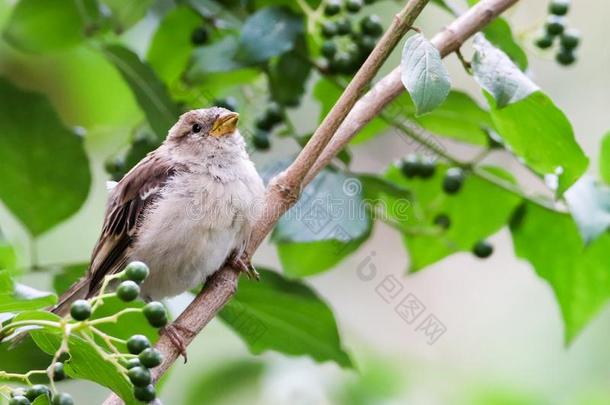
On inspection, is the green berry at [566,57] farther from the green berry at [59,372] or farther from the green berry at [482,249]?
the green berry at [59,372]

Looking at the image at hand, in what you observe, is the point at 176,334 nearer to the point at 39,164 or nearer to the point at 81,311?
the point at 81,311

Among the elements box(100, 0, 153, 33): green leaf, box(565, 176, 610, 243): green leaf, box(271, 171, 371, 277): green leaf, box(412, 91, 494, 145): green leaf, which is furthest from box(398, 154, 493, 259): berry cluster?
box(100, 0, 153, 33): green leaf

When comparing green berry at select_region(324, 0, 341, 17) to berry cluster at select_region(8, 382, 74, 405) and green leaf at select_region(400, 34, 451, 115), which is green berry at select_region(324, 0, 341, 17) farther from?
berry cluster at select_region(8, 382, 74, 405)

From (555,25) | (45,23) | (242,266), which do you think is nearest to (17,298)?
(242,266)

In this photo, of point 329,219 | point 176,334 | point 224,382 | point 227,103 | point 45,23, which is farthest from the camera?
point 224,382

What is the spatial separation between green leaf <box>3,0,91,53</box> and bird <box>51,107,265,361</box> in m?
0.46

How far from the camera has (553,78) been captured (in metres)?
6.51

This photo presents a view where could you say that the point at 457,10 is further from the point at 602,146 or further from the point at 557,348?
the point at 557,348

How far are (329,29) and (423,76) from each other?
1084 millimetres

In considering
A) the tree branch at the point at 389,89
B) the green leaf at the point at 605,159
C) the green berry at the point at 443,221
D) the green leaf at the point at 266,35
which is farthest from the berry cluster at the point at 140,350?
the green leaf at the point at 605,159

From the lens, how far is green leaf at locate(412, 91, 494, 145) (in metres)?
3.26

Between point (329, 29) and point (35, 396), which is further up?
point (329, 29)

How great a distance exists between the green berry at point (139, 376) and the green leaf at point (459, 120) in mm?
1499

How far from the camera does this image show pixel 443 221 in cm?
345
